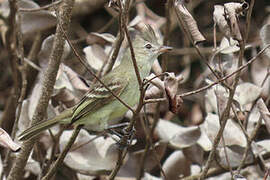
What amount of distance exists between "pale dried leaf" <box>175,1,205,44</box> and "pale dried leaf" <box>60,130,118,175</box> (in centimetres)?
111

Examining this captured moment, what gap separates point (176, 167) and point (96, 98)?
0.73m

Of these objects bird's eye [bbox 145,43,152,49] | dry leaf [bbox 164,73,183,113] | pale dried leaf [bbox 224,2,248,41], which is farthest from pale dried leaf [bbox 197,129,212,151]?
dry leaf [bbox 164,73,183,113]

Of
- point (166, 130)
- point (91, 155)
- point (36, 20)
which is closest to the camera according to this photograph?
point (91, 155)

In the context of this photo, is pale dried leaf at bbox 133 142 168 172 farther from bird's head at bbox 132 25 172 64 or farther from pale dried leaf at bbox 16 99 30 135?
pale dried leaf at bbox 16 99 30 135

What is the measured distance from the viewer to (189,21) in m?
1.99

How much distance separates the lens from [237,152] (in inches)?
112

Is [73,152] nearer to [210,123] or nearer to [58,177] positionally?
[58,177]

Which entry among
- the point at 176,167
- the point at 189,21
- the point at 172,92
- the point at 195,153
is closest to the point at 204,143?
the point at 195,153

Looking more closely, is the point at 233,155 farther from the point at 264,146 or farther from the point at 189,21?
the point at 189,21

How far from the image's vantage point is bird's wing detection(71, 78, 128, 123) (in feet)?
9.01

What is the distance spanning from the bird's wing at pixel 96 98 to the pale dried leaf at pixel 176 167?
0.61 m

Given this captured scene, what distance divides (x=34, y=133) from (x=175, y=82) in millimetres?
1067

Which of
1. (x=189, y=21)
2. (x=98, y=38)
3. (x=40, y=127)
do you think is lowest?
(x=40, y=127)

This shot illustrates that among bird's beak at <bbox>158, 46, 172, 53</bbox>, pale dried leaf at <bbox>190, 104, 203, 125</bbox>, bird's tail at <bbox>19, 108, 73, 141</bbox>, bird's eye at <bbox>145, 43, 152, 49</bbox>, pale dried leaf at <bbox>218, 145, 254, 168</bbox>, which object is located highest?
bird's beak at <bbox>158, 46, 172, 53</bbox>
